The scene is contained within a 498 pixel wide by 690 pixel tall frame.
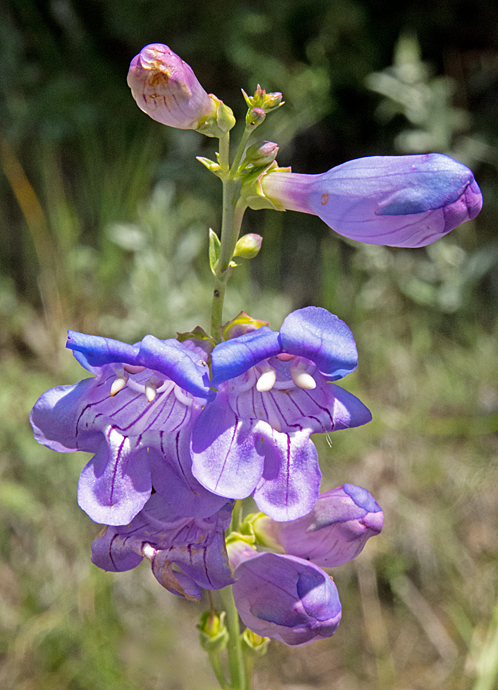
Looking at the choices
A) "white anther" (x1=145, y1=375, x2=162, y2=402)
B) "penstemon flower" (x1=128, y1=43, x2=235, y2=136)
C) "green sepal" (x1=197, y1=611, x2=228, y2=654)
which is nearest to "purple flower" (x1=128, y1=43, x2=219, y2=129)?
"penstemon flower" (x1=128, y1=43, x2=235, y2=136)

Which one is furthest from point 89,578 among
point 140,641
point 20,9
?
point 20,9

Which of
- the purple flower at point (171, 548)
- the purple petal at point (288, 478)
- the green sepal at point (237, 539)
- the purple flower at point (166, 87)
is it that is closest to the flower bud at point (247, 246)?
the purple flower at point (166, 87)

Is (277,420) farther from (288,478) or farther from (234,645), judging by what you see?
(234,645)

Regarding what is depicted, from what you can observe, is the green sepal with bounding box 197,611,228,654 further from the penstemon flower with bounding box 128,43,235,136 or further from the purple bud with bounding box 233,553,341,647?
the penstemon flower with bounding box 128,43,235,136

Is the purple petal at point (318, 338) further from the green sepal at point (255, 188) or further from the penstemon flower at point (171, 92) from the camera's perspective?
the penstemon flower at point (171, 92)

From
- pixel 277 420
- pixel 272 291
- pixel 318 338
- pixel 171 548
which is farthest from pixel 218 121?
pixel 272 291
